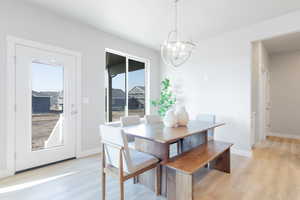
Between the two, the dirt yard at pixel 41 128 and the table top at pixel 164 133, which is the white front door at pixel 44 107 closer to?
the dirt yard at pixel 41 128

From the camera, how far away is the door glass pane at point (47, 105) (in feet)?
8.65

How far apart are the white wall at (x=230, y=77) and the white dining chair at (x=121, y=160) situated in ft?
7.93

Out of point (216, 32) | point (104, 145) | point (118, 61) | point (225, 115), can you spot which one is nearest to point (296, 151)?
point (225, 115)

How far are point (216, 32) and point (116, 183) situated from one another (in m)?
3.68

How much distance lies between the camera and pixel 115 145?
5.23ft

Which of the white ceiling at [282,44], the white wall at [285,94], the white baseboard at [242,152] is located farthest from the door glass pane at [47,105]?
the white wall at [285,94]

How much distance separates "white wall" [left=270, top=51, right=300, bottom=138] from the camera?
4609mm

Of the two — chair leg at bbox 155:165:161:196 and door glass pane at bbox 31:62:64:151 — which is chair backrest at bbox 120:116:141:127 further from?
door glass pane at bbox 31:62:64:151

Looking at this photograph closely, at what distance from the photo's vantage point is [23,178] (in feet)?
7.47

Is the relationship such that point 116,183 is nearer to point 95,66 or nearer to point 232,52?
point 95,66

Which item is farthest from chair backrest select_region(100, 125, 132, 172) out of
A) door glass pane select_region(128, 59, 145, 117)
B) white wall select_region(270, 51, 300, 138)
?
white wall select_region(270, 51, 300, 138)

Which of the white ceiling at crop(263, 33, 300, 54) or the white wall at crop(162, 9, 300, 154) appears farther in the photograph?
the white ceiling at crop(263, 33, 300, 54)

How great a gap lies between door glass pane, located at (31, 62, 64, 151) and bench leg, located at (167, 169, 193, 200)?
2246 millimetres

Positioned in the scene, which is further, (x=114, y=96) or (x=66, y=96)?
(x=114, y=96)
